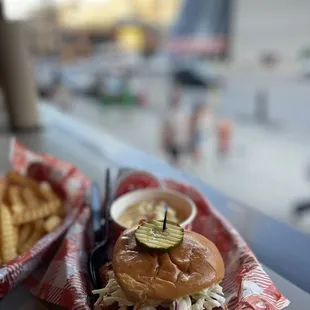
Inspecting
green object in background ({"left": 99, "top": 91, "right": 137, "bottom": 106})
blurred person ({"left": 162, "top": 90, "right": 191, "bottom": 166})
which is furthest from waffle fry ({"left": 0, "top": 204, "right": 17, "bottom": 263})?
green object in background ({"left": 99, "top": 91, "right": 137, "bottom": 106})

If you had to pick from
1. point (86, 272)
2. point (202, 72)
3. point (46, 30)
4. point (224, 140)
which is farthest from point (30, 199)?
point (46, 30)

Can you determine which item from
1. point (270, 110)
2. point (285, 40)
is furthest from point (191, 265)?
point (285, 40)

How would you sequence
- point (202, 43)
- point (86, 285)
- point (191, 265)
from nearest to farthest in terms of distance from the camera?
point (191, 265)
point (86, 285)
point (202, 43)

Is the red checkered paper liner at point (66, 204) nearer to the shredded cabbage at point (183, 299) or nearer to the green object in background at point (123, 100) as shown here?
the shredded cabbage at point (183, 299)

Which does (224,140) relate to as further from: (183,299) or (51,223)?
(183,299)

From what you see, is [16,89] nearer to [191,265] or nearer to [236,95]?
[191,265]

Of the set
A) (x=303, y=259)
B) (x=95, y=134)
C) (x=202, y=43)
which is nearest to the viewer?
(x=303, y=259)
